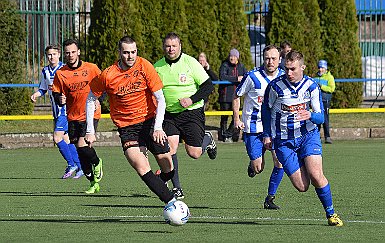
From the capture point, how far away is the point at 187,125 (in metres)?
13.1

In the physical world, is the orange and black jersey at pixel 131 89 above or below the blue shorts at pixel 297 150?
above

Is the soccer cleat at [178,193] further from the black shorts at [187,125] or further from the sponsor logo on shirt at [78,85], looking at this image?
the sponsor logo on shirt at [78,85]

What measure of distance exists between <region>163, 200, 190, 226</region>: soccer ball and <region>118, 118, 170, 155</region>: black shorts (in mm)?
1130

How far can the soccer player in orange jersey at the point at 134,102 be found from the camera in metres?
10.9

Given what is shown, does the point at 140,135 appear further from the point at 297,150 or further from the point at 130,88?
the point at 297,150

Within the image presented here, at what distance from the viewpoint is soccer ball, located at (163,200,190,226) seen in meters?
10.0

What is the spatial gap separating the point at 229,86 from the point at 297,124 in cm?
1309

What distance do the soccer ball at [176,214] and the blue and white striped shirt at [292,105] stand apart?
48.5 inches

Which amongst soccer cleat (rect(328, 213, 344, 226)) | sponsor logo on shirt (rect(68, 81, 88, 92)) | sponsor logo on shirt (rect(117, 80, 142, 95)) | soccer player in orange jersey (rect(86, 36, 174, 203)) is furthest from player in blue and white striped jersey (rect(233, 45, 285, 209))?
sponsor logo on shirt (rect(68, 81, 88, 92))

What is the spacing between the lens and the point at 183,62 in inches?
511

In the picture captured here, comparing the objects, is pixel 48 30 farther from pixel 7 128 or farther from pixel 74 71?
pixel 74 71

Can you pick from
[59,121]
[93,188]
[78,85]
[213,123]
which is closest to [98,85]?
[93,188]

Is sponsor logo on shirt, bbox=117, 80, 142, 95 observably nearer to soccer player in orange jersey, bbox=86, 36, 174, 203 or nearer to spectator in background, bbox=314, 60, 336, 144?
soccer player in orange jersey, bbox=86, 36, 174, 203

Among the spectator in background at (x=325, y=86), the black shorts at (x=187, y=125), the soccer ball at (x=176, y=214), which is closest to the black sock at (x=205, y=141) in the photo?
the black shorts at (x=187, y=125)
